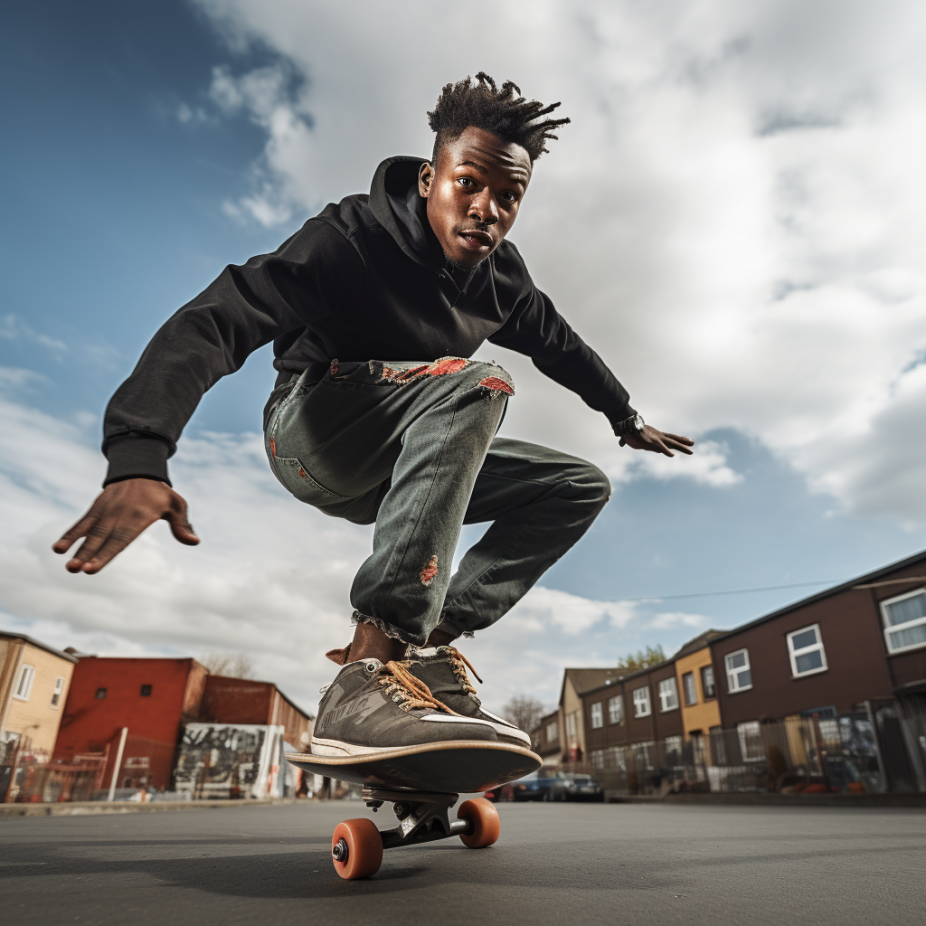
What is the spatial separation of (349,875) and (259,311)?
1271mm

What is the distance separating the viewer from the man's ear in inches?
85.1

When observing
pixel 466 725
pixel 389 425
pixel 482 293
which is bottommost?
pixel 466 725

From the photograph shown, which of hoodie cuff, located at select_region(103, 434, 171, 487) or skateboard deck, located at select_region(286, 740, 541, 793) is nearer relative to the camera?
hoodie cuff, located at select_region(103, 434, 171, 487)

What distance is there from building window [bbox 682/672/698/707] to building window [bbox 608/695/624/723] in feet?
24.9

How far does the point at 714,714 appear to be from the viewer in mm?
26016

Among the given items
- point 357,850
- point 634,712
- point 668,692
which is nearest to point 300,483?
point 357,850

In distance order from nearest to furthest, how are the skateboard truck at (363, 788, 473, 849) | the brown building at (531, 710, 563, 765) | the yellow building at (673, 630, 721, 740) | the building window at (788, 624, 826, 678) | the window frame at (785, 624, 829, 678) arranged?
1. the skateboard truck at (363, 788, 473, 849)
2. the window frame at (785, 624, 829, 678)
3. the building window at (788, 624, 826, 678)
4. the yellow building at (673, 630, 721, 740)
5. the brown building at (531, 710, 563, 765)

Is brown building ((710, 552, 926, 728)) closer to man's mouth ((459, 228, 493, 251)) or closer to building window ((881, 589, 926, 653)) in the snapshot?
building window ((881, 589, 926, 653))

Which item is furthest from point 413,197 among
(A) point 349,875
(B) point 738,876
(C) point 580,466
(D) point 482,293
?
(B) point 738,876

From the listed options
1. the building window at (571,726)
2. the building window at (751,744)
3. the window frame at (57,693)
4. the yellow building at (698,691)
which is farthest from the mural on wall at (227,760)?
the building window at (571,726)

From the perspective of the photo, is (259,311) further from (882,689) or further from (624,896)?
(882,689)

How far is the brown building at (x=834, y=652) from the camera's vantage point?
54.9 feet

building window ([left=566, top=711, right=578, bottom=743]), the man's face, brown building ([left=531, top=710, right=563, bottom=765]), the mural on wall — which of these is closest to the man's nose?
the man's face

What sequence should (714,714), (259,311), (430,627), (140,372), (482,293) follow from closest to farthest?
(140,372)
(259,311)
(430,627)
(482,293)
(714,714)
